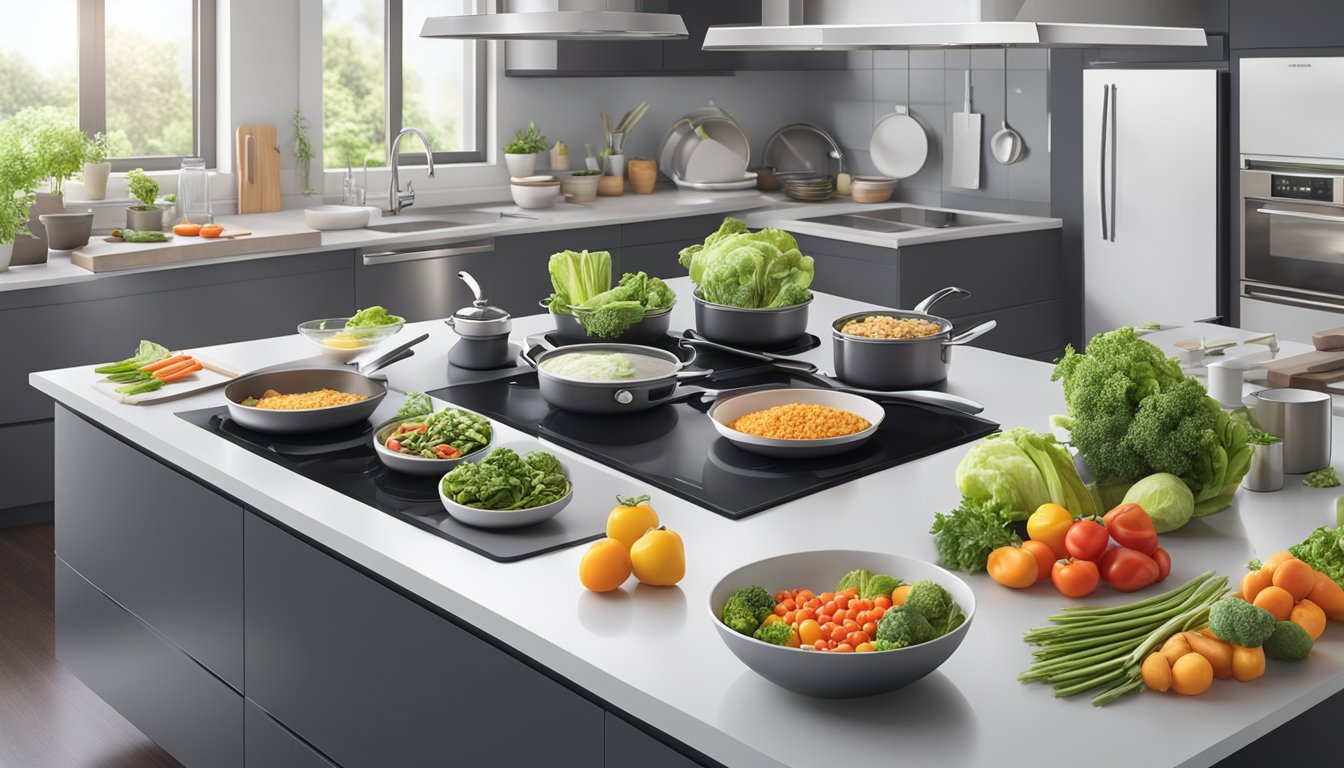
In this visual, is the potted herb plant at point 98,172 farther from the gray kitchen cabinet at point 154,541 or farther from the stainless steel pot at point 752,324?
the stainless steel pot at point 752,324

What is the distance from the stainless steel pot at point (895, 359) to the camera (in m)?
2.76

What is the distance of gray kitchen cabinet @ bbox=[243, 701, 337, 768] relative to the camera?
7.30ft

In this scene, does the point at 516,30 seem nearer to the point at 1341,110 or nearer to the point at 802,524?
the point at 802,524

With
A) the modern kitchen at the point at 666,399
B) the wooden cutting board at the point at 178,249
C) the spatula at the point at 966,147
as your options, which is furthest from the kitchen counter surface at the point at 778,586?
the spatula at the point at 966,147

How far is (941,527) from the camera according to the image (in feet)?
6.17

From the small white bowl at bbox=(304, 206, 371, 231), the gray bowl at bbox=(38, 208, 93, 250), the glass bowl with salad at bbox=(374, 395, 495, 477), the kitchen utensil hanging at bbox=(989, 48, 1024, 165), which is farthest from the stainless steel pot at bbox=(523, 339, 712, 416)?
the kitchen utensil hanging at bbox=(989, 48, 1024, 165)

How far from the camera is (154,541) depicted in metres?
2.62

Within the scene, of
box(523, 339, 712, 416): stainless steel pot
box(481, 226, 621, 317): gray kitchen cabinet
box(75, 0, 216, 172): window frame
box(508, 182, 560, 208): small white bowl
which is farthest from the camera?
box(508, 182, 560, 208): small white bowl

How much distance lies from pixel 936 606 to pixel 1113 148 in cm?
428

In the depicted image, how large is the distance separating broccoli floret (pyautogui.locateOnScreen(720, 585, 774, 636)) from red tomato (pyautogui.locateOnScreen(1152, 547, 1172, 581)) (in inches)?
22.9

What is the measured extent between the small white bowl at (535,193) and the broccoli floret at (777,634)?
442 cm

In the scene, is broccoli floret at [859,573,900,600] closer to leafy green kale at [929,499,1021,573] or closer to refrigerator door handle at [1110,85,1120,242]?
leafy green kale at [929,499,1021,573]

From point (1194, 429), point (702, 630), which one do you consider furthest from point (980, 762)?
point (1194, 429)

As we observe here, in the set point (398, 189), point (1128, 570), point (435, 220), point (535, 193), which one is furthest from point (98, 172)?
point (1128, 570)
